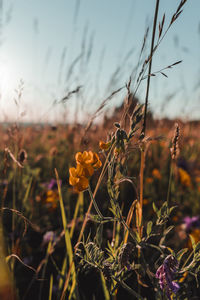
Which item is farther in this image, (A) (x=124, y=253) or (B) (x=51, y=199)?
(B) (x=51, y=199)

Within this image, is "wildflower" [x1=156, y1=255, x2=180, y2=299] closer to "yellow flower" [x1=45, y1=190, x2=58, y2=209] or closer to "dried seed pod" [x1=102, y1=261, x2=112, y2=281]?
"dried seed pod" [x1=102, y1=261, x2=112, y2=281]

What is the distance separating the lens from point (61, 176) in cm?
229

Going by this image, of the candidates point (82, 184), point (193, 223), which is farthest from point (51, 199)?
point (82, 184)

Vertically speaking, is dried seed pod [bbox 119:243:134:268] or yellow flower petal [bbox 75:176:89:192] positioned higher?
yellow flower petal [bbox 75:176:89:192]

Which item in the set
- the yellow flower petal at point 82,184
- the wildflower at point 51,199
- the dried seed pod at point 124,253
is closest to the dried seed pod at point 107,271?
the dried seed pod at point 124,253

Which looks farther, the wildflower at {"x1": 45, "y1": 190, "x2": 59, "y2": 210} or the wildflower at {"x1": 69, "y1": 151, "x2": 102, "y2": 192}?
the wildflower at {"x1": 45, "y1": 190, "x2": 59, "y2": 210}

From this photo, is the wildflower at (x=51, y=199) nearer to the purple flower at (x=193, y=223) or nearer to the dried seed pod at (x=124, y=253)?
the purple flower at (x=193, y=223)

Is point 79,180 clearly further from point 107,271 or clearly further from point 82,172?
point 107,271

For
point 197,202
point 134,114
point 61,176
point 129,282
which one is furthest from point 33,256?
point 197,202

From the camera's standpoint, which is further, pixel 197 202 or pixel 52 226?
pixel 197 202

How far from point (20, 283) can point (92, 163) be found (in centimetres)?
95

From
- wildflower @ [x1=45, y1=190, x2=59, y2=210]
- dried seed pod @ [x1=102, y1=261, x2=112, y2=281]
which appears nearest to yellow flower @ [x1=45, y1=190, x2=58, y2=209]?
wildflower @ [x1=45, y1=190, x2=59, y2=210]

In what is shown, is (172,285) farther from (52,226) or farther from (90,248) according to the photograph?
(52,226)

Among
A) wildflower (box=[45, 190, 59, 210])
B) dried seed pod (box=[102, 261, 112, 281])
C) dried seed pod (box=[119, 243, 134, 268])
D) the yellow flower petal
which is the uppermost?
the yellow flower petal
